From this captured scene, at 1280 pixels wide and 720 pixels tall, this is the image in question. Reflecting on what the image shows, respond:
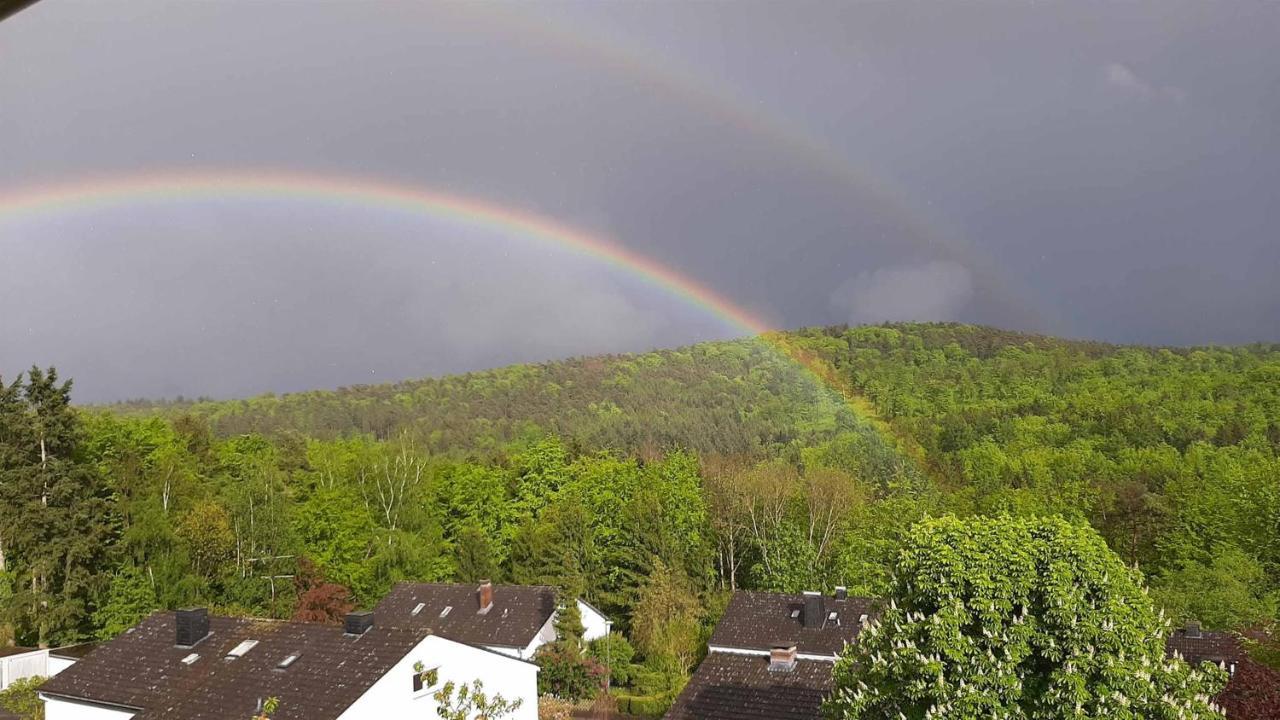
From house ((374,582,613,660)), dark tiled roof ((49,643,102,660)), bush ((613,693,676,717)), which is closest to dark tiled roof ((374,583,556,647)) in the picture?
house ((374,582,613,660))

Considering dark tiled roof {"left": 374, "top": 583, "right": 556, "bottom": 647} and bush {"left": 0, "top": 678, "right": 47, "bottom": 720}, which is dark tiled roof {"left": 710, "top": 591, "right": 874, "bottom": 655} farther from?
bush {"left": 0, "top": 678, "right": 47, "bottom": 720}

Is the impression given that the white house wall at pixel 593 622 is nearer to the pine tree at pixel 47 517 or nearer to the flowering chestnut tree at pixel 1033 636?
the pine tree at pixel 47 517

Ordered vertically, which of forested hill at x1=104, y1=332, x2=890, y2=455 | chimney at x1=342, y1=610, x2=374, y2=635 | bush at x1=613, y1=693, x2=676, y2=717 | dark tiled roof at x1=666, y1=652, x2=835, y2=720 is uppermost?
forested hill at x1=104, y1=332, x2=890, y2=455

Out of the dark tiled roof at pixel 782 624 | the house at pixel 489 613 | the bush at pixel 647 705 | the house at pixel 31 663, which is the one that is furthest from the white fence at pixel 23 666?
the dark tiled roof at pixel 782 624

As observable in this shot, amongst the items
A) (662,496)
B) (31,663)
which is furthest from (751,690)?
(31,663)

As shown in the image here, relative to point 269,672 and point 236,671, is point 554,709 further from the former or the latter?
point 236,671

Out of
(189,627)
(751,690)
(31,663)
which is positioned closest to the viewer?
(189,627)
